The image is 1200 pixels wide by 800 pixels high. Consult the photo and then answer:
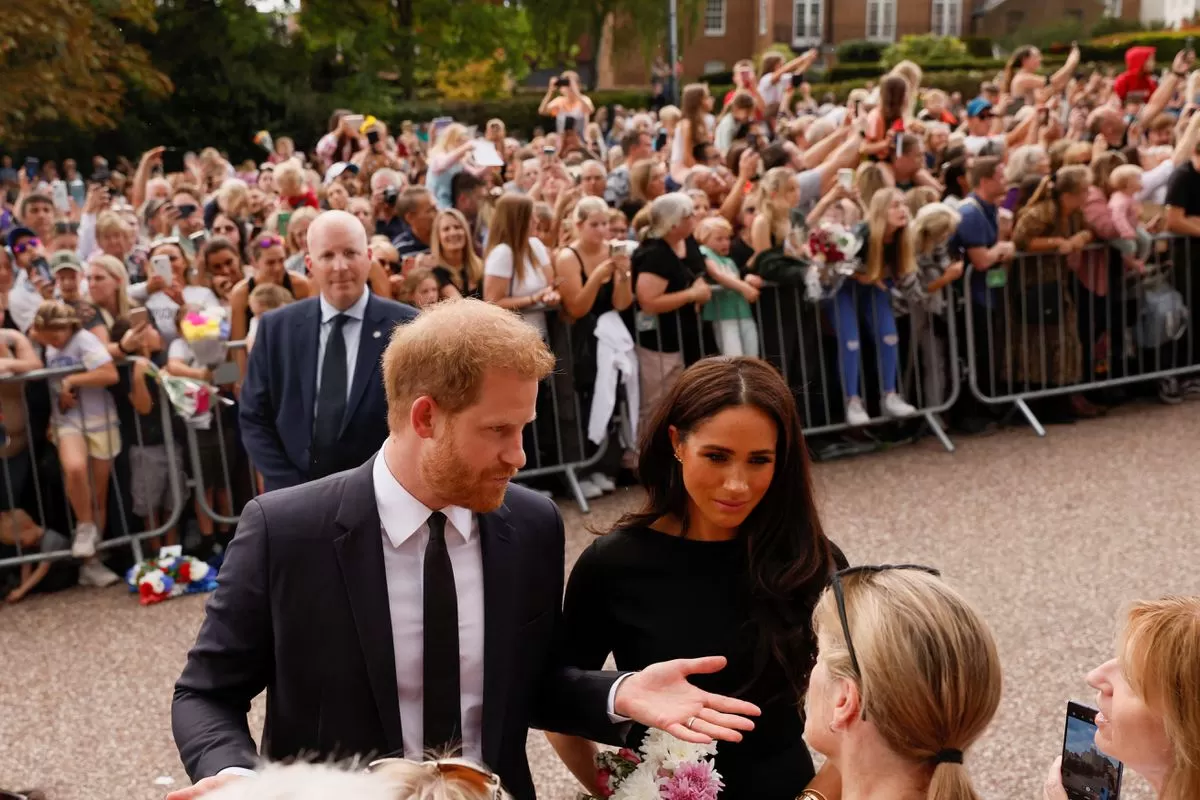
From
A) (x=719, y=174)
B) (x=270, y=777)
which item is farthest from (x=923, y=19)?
(x=270, y=777)

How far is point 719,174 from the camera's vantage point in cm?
1053

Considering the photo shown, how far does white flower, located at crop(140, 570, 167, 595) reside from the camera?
22.5 feet

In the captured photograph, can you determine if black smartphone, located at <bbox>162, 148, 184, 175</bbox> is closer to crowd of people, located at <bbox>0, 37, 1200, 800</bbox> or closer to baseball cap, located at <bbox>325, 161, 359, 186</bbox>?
crowd of people, located at <bbox>0, 37, 1200, 800</bbox>

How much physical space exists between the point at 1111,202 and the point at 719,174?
3190mm

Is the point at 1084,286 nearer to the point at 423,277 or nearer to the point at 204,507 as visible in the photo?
the point at 423,277

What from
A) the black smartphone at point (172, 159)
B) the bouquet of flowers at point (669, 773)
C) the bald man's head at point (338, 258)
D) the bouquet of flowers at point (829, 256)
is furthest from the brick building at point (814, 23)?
the bouquet of flowers at point (669, 773)

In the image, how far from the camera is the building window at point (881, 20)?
66.6 metres

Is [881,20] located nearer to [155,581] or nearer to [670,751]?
[155,581]

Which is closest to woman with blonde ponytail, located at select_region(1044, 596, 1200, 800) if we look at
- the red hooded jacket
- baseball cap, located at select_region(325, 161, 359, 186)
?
baseball cap, located at select_region(325, 161, 359, 186)

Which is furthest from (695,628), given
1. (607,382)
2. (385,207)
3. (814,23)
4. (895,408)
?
(814,23)

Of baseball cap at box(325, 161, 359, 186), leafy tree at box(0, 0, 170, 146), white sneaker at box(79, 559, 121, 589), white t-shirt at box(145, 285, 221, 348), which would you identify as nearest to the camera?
white sneaker at box(79, 559, 121, 589)

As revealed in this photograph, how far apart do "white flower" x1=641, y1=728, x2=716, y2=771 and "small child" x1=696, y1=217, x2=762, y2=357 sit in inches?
222

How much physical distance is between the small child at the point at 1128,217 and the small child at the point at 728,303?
2950mm

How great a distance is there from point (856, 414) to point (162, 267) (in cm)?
488
